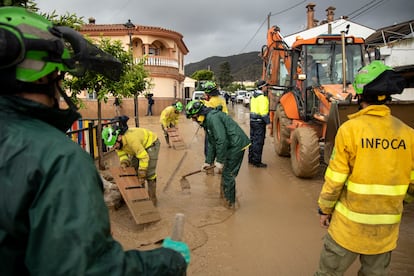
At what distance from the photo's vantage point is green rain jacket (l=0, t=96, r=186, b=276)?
3.24 ft

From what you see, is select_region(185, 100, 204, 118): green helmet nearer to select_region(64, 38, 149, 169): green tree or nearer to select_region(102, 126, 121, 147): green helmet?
select_region(102, 126, 121, 147): green helmet

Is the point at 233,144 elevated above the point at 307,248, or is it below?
above

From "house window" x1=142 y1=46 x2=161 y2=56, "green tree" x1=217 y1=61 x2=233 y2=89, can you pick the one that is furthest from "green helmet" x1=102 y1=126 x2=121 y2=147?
"green tree" x1=217 y1=61 x2=233 y2=89

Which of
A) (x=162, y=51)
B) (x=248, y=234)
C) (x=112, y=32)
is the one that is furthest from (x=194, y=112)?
(x=162, y=51)

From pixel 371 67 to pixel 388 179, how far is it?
816mm

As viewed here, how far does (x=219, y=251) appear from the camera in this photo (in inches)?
157

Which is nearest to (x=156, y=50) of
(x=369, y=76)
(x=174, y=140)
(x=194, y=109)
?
(x=174, y=140)

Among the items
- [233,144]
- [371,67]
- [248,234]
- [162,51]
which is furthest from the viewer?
[162,51]

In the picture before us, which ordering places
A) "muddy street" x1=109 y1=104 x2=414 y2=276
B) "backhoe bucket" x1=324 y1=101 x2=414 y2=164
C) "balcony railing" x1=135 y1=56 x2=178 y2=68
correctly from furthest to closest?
"balcony railing" x1=135 y1=56 x2=178 y2=68, "backhoe bucket" x1=324 y1=101 x2=414 y2=164, "muddy street" x1=109 y1=104 x2=414 y2=276

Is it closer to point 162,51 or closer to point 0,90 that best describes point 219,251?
point 0,90

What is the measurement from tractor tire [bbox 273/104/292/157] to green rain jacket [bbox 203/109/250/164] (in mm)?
3093

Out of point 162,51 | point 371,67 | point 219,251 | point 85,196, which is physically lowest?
point 219,251

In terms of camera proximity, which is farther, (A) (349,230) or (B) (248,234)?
(B) (248,234)

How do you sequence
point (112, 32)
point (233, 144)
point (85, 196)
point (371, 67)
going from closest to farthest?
point (85, 196) < point (371, 67) < point (233, 144) < point (112, 32)
